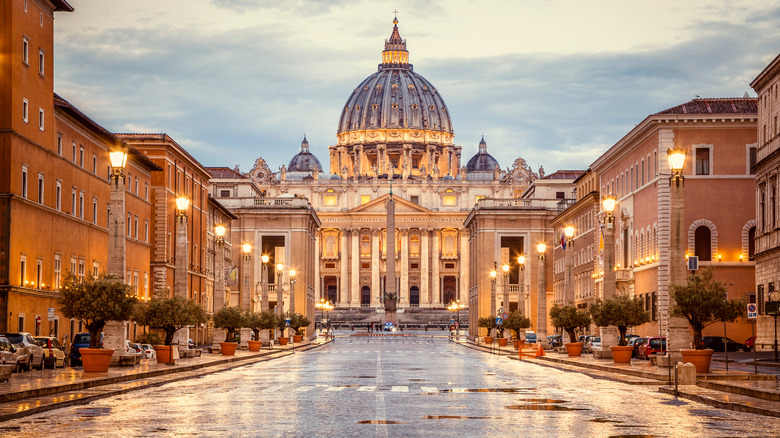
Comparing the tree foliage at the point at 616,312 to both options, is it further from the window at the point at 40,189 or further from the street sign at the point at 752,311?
the window at the point at 40,189

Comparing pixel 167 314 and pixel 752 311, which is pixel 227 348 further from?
pixel 752 311

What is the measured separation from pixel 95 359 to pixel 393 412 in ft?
53.4

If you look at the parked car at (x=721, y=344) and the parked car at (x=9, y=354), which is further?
the parked car at (x=721, y=344)

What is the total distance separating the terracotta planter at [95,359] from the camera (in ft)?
117

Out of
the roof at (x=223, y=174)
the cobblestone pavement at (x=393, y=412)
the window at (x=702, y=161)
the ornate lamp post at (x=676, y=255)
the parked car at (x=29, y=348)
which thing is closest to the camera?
the cobblestone pavement at (x=393, y=412)

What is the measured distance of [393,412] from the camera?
2211 centimetres

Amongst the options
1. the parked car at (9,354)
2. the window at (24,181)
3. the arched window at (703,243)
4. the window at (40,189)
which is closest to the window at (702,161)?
the arched window at (703,243)

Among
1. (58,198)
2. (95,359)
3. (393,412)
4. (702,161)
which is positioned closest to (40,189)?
(58,198)

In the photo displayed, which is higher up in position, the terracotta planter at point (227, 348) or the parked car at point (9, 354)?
the parked car at point (9, 354)

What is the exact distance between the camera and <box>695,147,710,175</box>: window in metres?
70.4

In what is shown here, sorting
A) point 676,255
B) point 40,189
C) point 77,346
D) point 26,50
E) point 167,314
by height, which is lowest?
point 77,346

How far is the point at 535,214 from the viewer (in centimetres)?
14675

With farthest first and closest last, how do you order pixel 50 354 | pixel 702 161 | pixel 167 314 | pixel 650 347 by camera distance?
pixel 702 161
pixel 650 347
pixel 167 314
pixel 50 354

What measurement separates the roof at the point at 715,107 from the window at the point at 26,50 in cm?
3702
